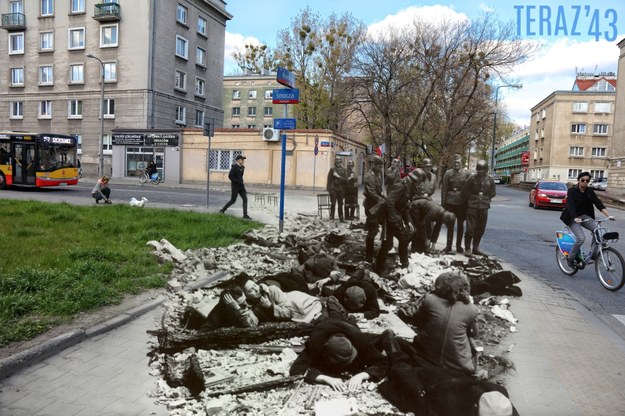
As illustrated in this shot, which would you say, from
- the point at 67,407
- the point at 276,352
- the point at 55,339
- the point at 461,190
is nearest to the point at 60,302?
the point at 55,339

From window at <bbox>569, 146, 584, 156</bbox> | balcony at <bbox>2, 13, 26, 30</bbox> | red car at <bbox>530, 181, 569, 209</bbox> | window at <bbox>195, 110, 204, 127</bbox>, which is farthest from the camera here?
window at <bbox>569, 146, 584, 156</bbox>

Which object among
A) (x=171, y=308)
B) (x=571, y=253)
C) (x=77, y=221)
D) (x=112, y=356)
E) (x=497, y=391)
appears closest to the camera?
(x=497, y=391)

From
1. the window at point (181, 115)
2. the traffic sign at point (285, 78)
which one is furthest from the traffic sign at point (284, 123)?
the window at point (181, 115)

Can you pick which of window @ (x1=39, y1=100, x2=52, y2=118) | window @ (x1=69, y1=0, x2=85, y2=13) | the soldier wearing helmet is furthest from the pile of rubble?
window @ (x1=69, y1=0, x2=85, y2=13)

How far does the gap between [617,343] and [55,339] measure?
532 cm

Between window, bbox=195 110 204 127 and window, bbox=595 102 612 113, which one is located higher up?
window, bbox=595 102 612 113

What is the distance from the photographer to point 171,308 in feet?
17.3

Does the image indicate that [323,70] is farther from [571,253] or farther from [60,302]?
[60,302]

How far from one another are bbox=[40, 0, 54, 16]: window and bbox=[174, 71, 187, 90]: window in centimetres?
1070

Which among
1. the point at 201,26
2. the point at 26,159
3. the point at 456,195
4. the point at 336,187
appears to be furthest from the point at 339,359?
the point at 201,26

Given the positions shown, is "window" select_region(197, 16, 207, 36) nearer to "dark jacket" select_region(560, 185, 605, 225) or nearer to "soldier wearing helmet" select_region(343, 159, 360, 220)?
"soldier wearing helmet" select_region(343, 159, 360, 220)

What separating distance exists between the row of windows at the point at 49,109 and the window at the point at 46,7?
6822mm

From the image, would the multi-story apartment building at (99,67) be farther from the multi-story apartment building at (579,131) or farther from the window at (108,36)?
the multi-story apartment building at (579,131)

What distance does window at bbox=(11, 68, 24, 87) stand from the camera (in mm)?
38156
